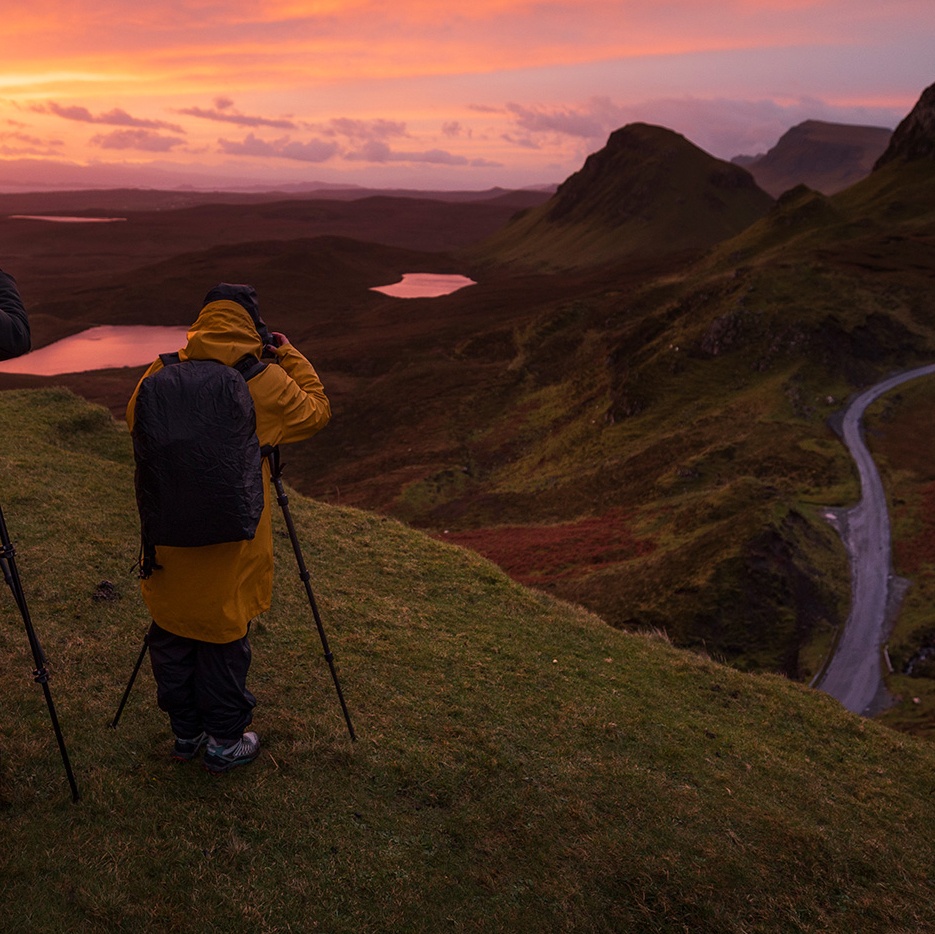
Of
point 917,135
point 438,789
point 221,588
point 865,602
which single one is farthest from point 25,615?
point 917,135

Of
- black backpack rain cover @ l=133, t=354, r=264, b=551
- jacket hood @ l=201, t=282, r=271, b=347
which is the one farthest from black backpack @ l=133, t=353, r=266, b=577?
jacket hood @ l=201, t=282, r=271, b=347

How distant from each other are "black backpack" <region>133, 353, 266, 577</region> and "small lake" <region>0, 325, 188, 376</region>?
102990mm

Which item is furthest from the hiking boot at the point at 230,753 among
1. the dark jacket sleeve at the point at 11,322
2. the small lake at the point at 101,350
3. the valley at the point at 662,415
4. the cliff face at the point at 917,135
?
the cliff face at the point at 917,135

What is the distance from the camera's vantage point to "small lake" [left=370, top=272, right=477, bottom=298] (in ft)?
549

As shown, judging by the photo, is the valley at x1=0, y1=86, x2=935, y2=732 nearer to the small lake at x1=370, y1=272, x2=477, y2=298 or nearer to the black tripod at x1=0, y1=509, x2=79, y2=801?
the black tripod at x1=0, y1=509, x2=79, y2=801

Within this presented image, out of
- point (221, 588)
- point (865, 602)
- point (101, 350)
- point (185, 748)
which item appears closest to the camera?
point (221, 588)

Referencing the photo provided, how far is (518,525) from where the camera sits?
47.1 meters

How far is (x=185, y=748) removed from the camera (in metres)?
7.36

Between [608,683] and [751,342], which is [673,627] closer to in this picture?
[608,683]

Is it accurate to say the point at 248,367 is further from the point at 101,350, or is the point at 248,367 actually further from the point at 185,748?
the point at 101,350

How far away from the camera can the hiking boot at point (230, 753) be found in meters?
7.28

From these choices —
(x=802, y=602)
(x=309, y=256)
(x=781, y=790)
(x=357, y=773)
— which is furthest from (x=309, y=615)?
(x=309, y=256)

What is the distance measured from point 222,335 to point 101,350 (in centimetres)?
13002

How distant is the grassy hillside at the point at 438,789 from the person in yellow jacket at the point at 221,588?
1.93 ft
